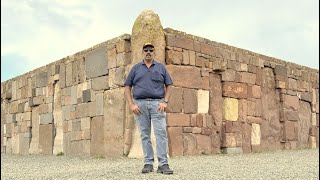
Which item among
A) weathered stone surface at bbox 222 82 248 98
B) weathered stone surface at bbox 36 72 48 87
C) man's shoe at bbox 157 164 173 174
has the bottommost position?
man's shoe at bbox 157 164 173 174

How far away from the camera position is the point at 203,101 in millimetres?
9938

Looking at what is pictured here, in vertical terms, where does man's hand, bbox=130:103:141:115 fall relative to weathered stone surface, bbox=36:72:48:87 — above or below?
below

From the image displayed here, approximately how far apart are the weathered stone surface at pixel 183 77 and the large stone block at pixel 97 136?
1.95 meters

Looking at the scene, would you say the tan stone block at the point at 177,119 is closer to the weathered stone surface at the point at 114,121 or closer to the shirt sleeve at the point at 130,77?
the weathered stone surface at the point at 114,121

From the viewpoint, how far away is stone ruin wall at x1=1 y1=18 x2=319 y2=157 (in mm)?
9516

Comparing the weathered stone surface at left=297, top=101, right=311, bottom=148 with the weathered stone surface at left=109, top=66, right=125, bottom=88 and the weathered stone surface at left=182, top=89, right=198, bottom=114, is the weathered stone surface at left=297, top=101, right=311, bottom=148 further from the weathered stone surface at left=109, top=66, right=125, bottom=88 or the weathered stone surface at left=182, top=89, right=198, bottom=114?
the weathered stone surface at left=109, top=66, right=125, bottom=88

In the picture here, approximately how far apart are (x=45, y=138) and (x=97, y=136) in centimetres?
283

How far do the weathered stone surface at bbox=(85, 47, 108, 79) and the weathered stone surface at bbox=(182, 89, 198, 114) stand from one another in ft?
6.11

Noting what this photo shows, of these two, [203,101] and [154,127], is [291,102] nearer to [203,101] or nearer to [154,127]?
[203,101]

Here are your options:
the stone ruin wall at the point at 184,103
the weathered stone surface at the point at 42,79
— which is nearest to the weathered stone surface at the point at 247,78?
the stone ruin wall at the point at 184,103

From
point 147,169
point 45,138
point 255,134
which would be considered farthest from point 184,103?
point 45,138

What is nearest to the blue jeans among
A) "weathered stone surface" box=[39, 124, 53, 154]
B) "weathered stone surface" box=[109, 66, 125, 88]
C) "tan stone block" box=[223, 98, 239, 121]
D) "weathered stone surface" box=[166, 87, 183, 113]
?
"weathered stone surface" box=[166, 87, 183, 113]

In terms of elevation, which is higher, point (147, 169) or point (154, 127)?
point (154, 127)

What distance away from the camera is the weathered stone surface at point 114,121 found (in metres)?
9.53
